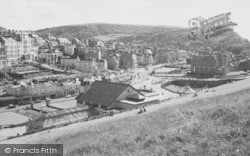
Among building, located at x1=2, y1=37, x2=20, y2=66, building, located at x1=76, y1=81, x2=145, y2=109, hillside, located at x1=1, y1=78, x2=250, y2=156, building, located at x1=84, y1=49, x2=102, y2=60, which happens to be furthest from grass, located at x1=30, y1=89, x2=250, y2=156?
building, located at x1=84, y1=49, x2=102, y2=60

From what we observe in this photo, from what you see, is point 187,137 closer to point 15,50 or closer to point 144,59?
point 15,50

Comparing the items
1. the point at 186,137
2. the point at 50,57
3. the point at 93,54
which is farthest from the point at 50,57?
the point at 186,137

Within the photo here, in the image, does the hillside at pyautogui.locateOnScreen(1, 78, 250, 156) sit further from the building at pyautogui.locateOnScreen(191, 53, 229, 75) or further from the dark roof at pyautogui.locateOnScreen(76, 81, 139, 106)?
the building at pyautogui.locateOnScreen(191, 53, 229, 75)

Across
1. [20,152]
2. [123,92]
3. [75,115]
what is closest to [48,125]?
[75,115]

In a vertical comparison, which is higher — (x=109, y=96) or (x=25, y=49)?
(x=25, y=49)

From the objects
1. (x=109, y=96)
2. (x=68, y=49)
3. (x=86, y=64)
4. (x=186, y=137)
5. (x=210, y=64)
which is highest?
(x=68, y=49)

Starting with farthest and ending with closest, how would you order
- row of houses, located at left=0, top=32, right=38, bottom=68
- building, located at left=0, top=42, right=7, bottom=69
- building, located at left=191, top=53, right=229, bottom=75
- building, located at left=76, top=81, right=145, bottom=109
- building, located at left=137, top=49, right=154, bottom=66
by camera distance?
building, located at left=137, top=49, right=154, bottom=66 < row of houses, located at left=0, top=32, right=38, bottom=68 < building, located at left=0, top=42, right=7, bottom=69 < building, located at left=191, top=53, right=229, bottom=75 < building, located at left=76, top=81, right=145, bottom=109
